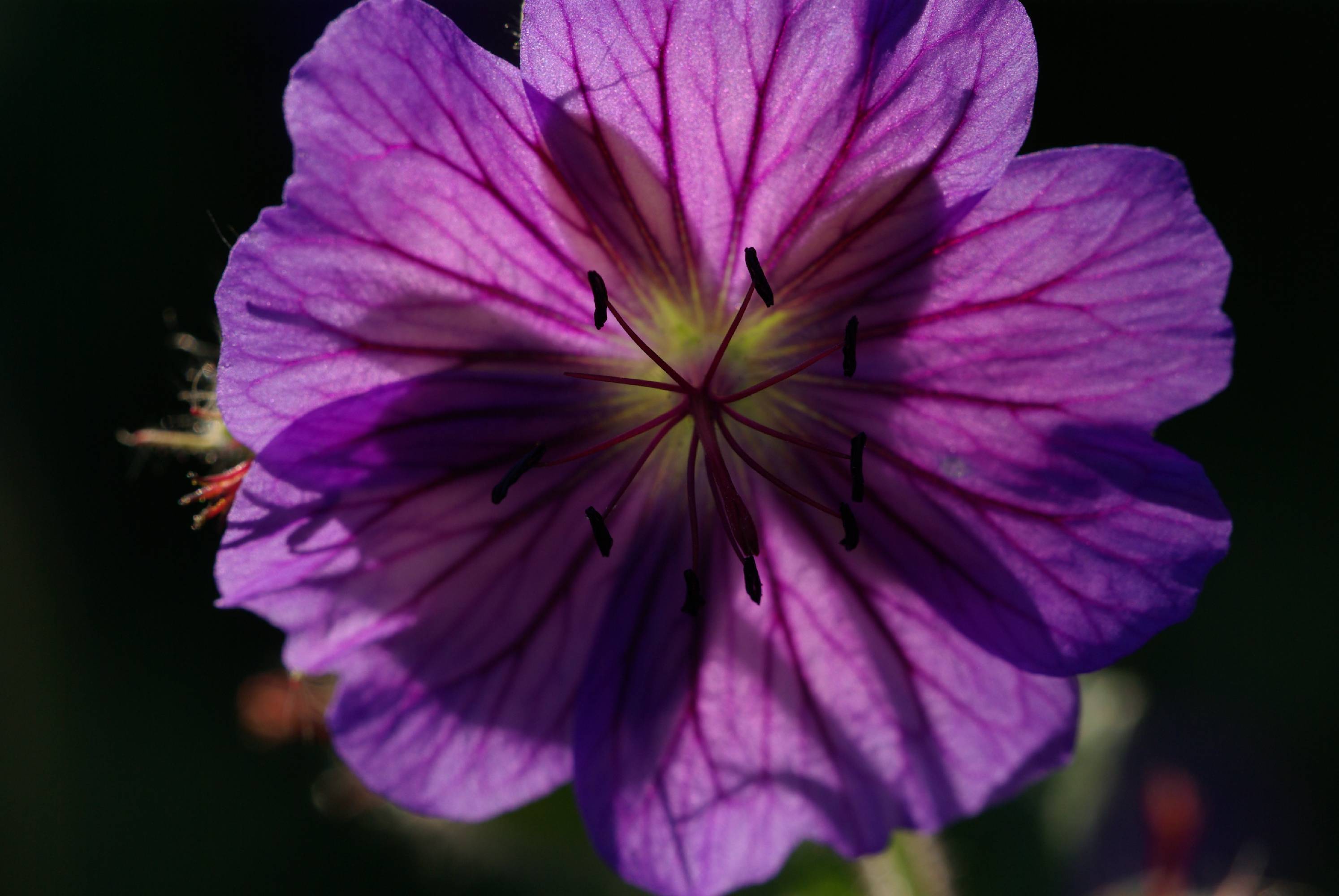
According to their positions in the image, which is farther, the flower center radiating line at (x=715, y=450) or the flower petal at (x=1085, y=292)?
the flower center radiating line at (x=715, y=450)

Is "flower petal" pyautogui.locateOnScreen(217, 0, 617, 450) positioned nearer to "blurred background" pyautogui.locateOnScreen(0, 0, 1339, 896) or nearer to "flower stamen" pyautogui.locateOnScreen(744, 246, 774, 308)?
"flower stamen" pyautogui.locateOnScreen(744, 246, 774, 308)

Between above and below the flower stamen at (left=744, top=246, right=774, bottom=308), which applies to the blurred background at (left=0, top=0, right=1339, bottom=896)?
below

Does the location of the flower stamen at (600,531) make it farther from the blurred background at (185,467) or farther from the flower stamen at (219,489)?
the blurred background at (185,467)

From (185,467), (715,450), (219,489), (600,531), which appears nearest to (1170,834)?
(715,450)

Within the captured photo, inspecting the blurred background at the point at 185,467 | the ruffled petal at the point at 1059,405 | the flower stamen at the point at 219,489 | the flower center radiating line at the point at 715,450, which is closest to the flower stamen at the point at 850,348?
the flower center radiating line at the point at 715,450

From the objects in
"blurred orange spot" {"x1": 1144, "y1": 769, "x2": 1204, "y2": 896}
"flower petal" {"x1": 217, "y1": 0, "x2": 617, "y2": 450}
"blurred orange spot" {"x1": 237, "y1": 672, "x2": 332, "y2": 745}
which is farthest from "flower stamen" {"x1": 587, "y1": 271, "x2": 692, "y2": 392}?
"blurred orange spot" {"x1": 1144, "y1": 769, "x2": 1204, "y2": 896}

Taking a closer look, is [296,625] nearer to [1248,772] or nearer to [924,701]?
[924,701]
